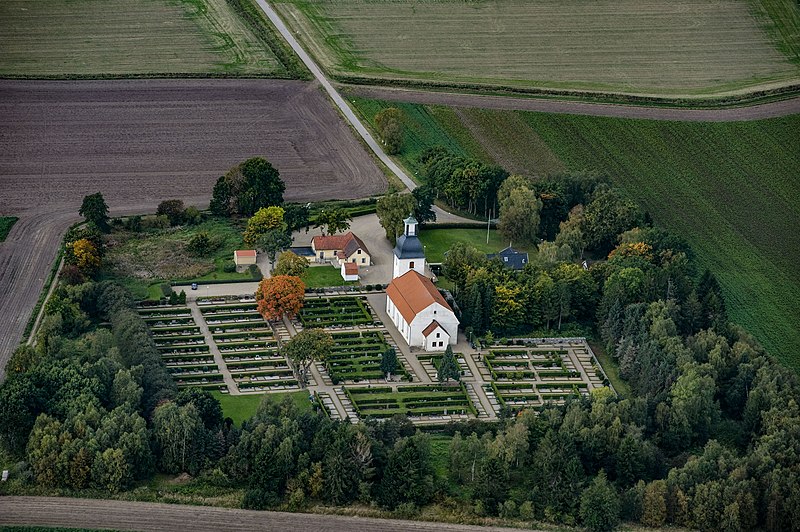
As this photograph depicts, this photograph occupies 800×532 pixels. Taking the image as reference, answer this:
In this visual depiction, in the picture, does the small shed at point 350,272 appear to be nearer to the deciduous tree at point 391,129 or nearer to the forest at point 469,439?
Answer: the forest at point 469,439

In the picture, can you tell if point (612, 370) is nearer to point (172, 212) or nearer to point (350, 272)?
point (350, 272)

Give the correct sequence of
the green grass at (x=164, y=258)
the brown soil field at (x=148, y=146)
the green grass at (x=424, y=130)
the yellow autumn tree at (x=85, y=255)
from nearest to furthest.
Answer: the yellow autumn tree at (x=85, y=255) < the green grass at (x=164, y=258) < the brown soil field at (x=148, y=146) < the green grass at (x=424, y=130)

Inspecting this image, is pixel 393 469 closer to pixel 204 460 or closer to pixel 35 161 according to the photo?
pixel 204 460

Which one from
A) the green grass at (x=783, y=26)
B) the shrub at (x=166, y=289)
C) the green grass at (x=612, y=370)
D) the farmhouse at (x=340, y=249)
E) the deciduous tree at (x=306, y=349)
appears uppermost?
the green grass at (x=783, y=26)

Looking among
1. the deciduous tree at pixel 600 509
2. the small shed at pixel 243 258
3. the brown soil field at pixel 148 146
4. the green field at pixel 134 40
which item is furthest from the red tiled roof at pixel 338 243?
the green field at pixel 134 40

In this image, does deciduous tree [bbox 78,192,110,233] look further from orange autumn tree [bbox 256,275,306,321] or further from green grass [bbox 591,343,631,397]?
green grass [bbox 591,343,631,397]

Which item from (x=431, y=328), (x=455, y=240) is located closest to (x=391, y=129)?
(x=455, y=240)

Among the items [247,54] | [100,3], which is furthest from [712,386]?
[100,3]
